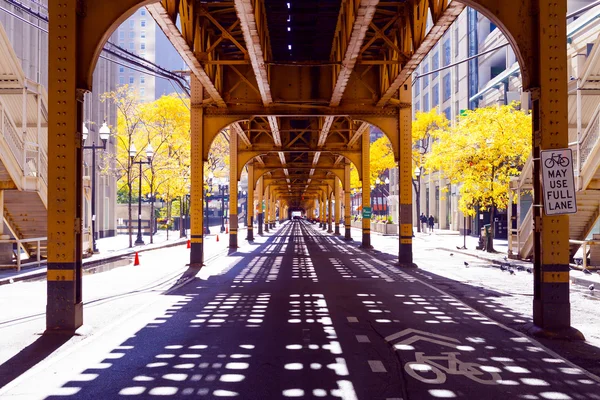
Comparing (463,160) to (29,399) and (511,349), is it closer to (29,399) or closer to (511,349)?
(511,349)

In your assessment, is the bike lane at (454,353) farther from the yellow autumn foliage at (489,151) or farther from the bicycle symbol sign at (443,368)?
the yellow autumn foliage at (489,151)

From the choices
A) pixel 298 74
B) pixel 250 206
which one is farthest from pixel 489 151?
pixel 250 206

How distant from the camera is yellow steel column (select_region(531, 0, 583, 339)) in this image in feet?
28.9

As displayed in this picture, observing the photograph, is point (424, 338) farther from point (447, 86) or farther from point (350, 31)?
point (447, 86)

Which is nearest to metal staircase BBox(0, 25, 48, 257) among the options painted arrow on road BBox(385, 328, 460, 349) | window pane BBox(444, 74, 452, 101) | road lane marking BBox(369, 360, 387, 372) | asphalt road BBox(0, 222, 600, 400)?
asphalt road BBox(0, 222, 600, 400)

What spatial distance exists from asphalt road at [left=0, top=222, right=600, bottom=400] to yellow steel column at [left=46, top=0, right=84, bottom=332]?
52.4 inches

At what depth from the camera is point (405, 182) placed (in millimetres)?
21375

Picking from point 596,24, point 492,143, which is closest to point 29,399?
point 492,143

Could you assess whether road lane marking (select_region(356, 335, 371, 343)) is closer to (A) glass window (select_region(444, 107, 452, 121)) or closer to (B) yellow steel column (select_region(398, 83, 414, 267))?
(B) yellow steel column (select_region(398, 83, 414, 267))

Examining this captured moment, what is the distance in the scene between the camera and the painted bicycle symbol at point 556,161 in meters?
8.61

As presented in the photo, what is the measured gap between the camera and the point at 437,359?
7305mm

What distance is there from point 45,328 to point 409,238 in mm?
14802

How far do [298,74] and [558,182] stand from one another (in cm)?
1348

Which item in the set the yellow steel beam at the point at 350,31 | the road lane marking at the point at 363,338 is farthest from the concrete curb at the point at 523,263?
the road lane marking at the point at 363,338
